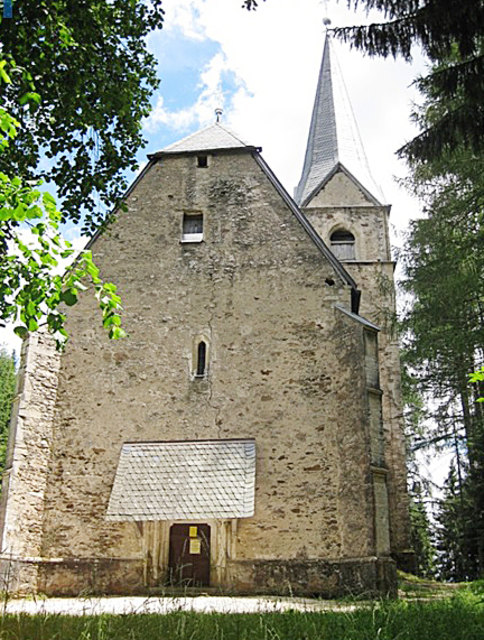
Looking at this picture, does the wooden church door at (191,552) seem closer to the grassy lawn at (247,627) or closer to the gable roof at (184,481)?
the gable roof at (184,481)

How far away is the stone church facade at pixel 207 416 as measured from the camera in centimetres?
1373

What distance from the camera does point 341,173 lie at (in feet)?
87.5

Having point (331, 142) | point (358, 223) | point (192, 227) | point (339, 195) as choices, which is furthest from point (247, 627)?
point (331, 142)

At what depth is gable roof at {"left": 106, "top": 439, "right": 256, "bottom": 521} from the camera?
13758 mm

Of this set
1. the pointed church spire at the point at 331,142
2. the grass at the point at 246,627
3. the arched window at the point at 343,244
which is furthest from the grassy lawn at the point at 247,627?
the pointed church spire at the point at 331,142

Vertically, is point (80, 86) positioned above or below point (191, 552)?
above

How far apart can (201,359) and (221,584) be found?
4.78m

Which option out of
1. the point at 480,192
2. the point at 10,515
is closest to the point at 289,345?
the point at 480,192

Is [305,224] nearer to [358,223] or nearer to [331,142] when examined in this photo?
[358,223]

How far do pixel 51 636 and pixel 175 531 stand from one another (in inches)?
371

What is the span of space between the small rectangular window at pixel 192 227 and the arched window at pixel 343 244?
907 cm

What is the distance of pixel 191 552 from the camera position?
14.6 metres

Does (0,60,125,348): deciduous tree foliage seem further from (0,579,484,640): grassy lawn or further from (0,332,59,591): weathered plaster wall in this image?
(0,332,59,591): weathered plaster wall

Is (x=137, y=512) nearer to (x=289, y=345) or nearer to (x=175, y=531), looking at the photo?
(x=175, y=531)
